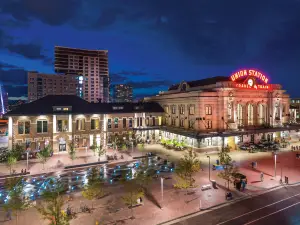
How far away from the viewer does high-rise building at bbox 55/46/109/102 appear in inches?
6983

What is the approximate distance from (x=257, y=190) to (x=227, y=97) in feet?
119

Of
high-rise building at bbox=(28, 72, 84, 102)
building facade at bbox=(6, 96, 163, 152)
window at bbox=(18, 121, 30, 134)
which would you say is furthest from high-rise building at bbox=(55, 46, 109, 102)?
window at bbox=(18, 121, 30, 134)

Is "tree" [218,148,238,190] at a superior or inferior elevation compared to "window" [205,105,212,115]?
inferior

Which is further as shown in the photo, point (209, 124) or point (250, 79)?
point (250, 79)

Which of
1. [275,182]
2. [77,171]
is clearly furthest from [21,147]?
[275,182]

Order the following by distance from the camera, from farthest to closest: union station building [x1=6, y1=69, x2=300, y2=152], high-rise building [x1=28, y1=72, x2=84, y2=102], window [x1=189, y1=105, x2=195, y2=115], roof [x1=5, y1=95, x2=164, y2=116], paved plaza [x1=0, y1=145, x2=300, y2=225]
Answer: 1. high-rise building [x1=28, y1=72, x2=84, y2=102]
2. window [x1=189, y1=105, x2=195, y2=115]
3. union station building [x1=6, y1=69, x2=300, y2=152]
4. roof [x1=5, y1=95, x2=164, y2=116]
5. paved plaza [x1=0, y1=145, x2=300, y2=225]

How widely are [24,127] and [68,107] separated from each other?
37.2 ft

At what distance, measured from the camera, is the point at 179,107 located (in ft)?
233

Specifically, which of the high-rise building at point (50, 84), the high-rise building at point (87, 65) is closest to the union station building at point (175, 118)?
the high-rise building at point (50, 84)

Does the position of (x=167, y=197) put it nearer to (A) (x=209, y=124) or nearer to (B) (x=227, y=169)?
(B) (x=227, y=169)

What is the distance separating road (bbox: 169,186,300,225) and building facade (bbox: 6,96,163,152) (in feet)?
131

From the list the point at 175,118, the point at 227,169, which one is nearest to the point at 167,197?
the point at 227,169

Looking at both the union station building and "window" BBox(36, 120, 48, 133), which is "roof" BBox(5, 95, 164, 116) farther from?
"window" BBox(36, 120, 48, 133)

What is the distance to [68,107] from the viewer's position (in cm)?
5659
